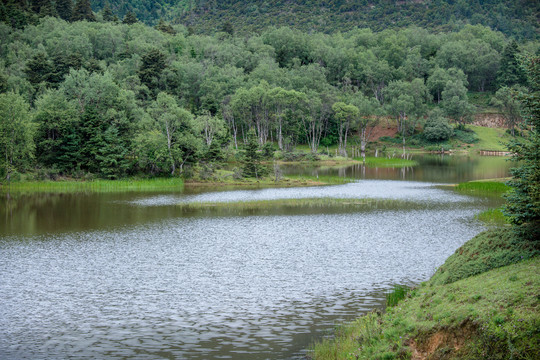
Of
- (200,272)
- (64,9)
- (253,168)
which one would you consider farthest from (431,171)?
(64,9)

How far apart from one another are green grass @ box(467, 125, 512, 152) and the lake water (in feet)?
277

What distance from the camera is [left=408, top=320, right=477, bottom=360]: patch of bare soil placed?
14.2 meters

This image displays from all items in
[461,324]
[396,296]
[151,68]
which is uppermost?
[151,68]

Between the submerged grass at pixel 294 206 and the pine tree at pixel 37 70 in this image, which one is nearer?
the submerged grass at pixel 294 206

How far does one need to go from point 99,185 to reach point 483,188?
49369 mm

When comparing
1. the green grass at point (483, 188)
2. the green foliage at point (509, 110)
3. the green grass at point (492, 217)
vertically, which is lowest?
the green grass at point (492, 217)

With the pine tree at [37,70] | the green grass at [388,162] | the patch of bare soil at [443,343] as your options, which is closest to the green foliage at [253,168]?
the green grass at [388,162]

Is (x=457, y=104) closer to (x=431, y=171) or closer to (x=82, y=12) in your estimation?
(x=431, y=171)

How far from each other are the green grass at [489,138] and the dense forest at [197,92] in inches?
238

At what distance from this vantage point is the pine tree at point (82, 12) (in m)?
186

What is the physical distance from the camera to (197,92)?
132 metres

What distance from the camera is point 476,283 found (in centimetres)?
1733

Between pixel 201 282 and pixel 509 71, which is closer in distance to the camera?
pixel 201 282

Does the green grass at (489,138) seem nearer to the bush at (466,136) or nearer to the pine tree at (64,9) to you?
the bush at (466,136)
